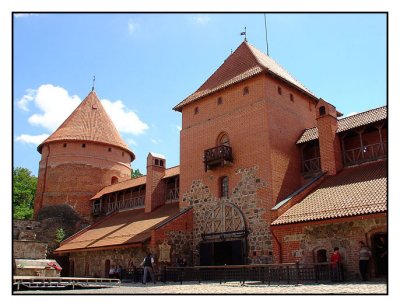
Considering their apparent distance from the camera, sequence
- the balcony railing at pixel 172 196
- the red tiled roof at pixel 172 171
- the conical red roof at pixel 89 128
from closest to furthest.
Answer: the balcony railing at pixel 172 196
the red tiled roof at pixel 172 171
the conical red roof at pixel 89 128

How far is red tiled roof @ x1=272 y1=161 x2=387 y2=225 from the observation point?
1373cm

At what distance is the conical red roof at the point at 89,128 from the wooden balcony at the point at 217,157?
48.0 feet

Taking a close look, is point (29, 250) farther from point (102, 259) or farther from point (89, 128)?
point (89, 128)

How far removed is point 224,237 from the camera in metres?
18.5

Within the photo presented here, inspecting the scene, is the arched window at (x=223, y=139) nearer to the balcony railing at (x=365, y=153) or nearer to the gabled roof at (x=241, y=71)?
the gabled roof at (x=241, y=71)

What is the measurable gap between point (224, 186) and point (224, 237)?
7.87ft

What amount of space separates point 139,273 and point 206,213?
4.02m

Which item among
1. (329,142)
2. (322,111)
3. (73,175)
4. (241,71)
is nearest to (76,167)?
(73,175)

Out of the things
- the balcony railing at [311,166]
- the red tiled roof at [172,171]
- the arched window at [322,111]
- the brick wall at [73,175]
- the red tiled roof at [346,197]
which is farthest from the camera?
the brick wall at [73,175]

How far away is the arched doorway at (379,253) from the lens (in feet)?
44.4

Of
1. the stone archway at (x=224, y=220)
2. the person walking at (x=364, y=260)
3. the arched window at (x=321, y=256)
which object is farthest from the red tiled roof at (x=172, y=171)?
the person walking at (x=364, y=260)

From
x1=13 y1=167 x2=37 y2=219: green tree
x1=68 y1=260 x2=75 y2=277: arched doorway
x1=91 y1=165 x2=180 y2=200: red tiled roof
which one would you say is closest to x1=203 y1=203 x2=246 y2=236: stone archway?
x1=91 y1=165 x2=180 y2=200: red tiled roof

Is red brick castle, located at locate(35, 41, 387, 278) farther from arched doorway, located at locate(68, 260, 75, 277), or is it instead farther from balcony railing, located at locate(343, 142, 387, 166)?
arched doorway, located at locate(68, 260, 75, 277)

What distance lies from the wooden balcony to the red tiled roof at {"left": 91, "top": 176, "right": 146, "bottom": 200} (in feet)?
28.7
